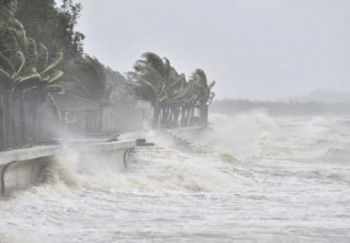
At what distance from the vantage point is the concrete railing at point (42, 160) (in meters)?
13.7

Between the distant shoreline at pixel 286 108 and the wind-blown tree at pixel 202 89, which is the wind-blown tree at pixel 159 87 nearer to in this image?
the wind-blown tree at pixel 202 89

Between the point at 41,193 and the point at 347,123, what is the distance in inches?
3006

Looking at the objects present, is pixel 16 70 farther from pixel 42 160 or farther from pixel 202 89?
pixel 202 89

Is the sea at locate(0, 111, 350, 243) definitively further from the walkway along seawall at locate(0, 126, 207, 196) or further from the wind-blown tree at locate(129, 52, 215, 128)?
the wind-blown tree at locate(129, 52, 215, 128)

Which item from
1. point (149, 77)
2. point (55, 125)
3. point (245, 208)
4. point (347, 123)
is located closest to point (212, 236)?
point (245, 208)

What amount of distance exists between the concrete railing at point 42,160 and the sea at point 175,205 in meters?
0.26

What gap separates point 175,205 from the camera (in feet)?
48.0

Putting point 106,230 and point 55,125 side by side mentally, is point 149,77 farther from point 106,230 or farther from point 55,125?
point 106,230

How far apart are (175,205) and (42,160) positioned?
3547 mm

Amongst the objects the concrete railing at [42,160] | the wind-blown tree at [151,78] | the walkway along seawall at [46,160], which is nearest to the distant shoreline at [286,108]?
the wind-blown tree at [151,78]

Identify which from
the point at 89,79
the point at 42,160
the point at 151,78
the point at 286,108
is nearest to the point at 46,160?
the point at 42,160

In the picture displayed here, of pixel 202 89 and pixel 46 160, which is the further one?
pixel 202 89

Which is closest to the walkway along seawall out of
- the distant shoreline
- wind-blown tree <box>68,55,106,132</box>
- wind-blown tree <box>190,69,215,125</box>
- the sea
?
the sea

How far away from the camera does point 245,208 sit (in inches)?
570
